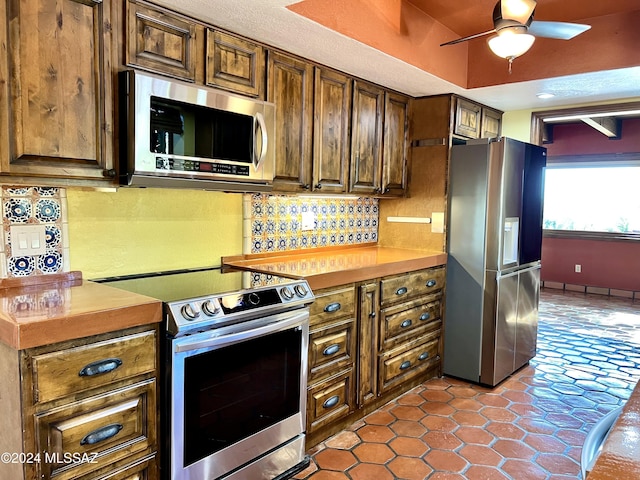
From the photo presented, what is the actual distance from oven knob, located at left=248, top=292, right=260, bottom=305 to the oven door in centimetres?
8

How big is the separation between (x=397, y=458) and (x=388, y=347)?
75 centimetres

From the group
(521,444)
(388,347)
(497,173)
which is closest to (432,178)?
(497,173)

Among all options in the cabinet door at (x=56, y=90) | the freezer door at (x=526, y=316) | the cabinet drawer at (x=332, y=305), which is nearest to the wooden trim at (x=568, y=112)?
the freezer door at (x=526, y=316)

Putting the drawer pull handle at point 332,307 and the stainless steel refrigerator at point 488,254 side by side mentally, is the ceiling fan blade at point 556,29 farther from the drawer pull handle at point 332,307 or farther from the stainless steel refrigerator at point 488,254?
the drawer pull handle at point 332,307

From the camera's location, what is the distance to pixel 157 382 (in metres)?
1.74

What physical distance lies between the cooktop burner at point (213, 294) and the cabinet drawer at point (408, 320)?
2.93ft

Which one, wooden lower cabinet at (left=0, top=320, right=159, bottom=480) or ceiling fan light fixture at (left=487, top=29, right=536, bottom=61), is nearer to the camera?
wooden lower cabinet at (left=0, top=320, right=159, bottom=480)

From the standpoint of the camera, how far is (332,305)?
100 inches

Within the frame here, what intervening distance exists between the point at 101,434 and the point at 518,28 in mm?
2381

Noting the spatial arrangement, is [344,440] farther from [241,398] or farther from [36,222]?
[36,222]

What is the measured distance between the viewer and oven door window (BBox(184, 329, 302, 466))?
1833 mm

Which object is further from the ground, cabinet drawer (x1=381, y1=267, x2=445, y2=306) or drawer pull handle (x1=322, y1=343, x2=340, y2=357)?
cabinet drawer (x1=381, y1=267, x2=445, y2=306)

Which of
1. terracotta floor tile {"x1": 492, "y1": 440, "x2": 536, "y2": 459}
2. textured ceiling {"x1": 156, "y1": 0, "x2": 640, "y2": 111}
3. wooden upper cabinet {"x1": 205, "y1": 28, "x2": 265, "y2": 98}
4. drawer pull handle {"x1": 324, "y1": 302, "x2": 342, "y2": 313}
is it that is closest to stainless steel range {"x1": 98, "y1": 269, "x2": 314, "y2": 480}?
drawer pull handle {"x1": 324, "y1": 302, "x2": 342, "y2": 313}

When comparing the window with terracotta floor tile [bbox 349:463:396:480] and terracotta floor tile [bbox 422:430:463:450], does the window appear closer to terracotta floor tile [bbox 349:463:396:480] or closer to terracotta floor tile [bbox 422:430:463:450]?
terracotta floor tile [bbox 422:430:463:450]
